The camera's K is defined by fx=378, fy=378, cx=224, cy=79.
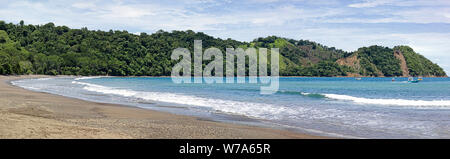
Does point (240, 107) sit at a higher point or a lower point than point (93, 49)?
lower

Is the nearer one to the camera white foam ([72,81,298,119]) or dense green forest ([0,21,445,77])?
white foam ([72,81,298,119])

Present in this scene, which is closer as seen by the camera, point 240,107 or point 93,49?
point 240,107

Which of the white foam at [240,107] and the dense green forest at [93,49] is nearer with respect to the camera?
the white foam at [240,107]

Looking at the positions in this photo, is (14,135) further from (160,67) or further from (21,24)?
(21,24)

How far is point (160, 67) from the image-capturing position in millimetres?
162500

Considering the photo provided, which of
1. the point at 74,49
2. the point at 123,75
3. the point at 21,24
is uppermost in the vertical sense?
the point at 21,24

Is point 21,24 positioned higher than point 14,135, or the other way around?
point 21,24

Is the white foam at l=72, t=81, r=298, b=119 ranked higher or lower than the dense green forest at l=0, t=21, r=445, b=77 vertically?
lower

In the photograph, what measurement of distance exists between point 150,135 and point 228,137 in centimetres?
184

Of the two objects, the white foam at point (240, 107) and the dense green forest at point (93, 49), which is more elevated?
the dense green forest at point (93, 49)
